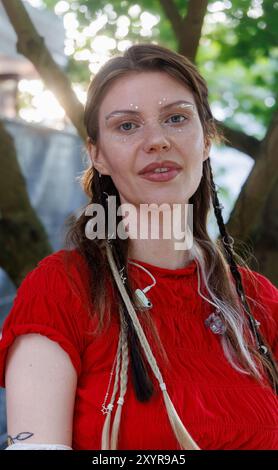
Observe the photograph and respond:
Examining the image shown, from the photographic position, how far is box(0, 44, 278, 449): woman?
148 cm

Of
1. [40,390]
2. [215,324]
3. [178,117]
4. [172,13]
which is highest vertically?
[172,13]

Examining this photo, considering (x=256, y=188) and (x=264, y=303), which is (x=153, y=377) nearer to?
(x=264, y=303)

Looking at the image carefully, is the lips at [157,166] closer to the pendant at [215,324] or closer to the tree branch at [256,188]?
the pendant at [215,324]

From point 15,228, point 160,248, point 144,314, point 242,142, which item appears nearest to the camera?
point 144,314

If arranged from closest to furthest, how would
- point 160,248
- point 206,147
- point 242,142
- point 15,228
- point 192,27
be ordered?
point 160,248 < point 206,147 < point 192,27 < point 15,228 < point 242,142

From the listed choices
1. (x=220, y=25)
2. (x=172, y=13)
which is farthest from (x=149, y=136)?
(x=220, y=25)

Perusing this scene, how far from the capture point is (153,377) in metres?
1.57

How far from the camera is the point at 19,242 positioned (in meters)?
2.69

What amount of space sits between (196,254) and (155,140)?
436 mm

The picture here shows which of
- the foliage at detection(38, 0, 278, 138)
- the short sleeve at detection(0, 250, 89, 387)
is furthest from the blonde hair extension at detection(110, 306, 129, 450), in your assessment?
the foliage at detection(38, 0, 278, 138)

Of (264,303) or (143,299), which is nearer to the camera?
(143,299)

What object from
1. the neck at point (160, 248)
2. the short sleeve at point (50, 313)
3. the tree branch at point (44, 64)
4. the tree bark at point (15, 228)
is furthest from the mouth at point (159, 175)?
the tree bark at point (15, 228)

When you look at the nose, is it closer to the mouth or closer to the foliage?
the mouth
